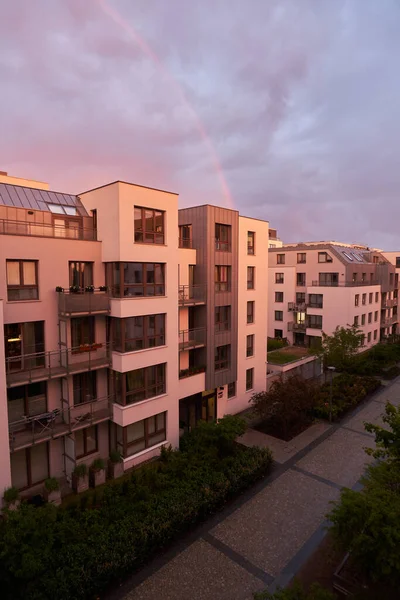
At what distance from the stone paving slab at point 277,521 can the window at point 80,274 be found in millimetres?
12184

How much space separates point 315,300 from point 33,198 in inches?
1332

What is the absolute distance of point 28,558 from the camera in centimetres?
971

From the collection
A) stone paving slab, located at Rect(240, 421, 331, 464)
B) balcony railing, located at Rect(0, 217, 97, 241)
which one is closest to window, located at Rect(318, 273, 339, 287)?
stone paving slab, located at Rect(240, 421, 331, 464)

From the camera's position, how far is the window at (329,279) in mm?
42938

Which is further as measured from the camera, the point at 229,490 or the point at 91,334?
the point at 91,334

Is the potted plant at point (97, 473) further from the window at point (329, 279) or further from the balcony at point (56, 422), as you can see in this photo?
the window at point (329, 279)

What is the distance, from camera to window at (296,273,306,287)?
45.5m

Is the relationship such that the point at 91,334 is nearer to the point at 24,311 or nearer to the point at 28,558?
the point at 24,311

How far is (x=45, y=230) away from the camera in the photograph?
56.6 feet

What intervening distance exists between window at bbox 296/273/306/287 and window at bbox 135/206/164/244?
31143 mm

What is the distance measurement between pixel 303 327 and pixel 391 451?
1256 inches

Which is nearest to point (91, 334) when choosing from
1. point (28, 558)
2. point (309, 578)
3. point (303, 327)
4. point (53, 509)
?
point (53, 509)

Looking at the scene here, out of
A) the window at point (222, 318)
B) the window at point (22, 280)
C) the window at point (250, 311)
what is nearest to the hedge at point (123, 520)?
the window at point (222, 318)

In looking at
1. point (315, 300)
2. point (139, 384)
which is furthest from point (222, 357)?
point (315, 300)
